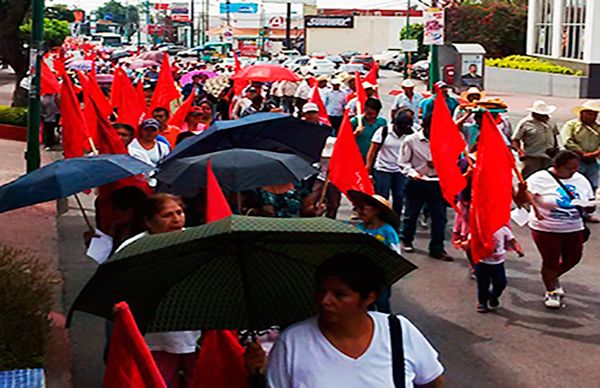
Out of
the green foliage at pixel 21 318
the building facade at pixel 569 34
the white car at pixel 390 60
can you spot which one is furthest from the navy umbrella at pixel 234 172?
the white car at pixel 390 60

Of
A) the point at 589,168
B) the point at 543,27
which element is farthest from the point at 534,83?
the point at 589,168

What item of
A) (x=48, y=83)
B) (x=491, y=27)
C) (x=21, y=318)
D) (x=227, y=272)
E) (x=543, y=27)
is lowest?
(x=21, y=318)

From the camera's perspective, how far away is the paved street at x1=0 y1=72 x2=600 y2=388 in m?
7.14

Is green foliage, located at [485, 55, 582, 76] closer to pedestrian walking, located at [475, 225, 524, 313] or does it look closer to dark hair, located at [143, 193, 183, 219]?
pedestrian walking, located at [475, 225, 524, 313]

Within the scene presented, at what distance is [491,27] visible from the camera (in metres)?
51.6

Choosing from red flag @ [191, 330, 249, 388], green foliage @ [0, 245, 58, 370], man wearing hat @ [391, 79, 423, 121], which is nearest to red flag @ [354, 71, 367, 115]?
man wearing hat @ [391, 79, 423, 121]

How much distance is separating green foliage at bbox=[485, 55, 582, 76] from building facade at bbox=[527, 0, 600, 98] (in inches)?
17.4

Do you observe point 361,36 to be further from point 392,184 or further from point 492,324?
point 492,324

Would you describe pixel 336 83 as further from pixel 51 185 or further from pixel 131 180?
pixel 51 185

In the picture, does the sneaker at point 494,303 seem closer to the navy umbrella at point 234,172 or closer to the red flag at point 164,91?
the navy umbrella at point 234,172

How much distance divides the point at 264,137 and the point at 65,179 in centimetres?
293

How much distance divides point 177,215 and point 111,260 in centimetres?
156

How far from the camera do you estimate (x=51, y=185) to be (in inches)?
255

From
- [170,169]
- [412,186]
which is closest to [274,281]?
[170,169]
